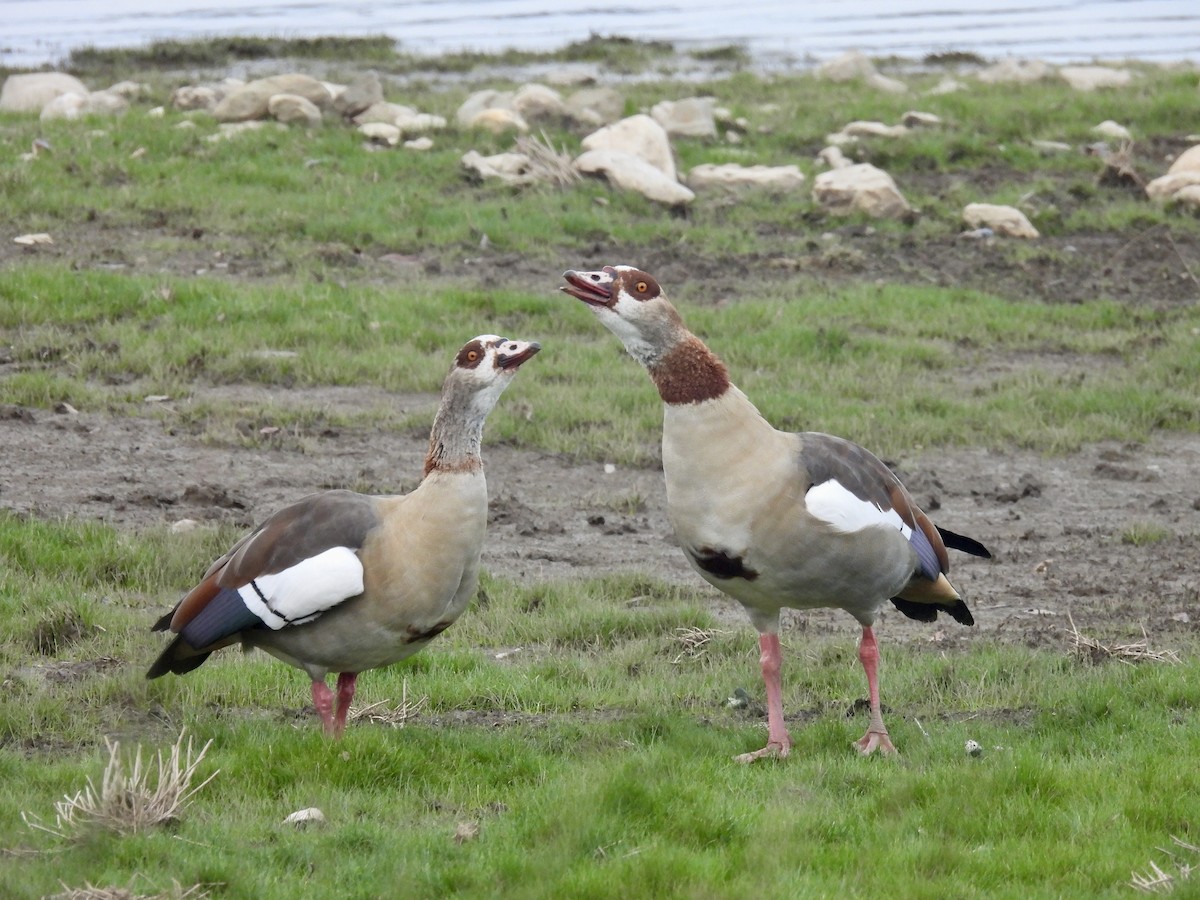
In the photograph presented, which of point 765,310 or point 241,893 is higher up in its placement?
point 241,893

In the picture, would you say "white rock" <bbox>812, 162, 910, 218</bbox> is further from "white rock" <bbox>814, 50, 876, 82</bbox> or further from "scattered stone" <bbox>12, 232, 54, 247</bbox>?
"white rock" <bbox>814, 50, 876, 82</bbox>

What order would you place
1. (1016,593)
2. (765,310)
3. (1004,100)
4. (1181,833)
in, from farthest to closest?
1. (1004,100)
2. (765,310)
3. (1016,593)
4. (1181,833)

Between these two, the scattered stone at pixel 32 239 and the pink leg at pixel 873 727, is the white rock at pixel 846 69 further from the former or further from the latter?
the pink leg at pixel 873 727

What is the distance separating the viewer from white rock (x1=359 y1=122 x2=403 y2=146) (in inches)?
718

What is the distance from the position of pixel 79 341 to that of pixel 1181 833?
30.1ft

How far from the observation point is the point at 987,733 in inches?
275

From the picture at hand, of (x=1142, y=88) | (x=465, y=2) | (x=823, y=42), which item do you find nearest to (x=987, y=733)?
(x=1142, y=88)

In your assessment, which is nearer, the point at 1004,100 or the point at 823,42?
the point at 1004,100

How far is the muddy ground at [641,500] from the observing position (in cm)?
908

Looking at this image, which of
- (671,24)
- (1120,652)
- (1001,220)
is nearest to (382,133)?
(1001,220)

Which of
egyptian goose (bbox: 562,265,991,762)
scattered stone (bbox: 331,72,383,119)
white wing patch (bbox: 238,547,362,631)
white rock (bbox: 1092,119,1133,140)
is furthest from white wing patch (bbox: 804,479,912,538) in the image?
white rock (bbox: 1092,119,1133,140)

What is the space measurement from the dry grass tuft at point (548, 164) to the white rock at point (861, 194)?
2626mm

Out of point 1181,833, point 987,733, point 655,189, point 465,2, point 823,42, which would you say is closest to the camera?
point 1181,833

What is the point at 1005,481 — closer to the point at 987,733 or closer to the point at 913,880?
the point at 987,733
